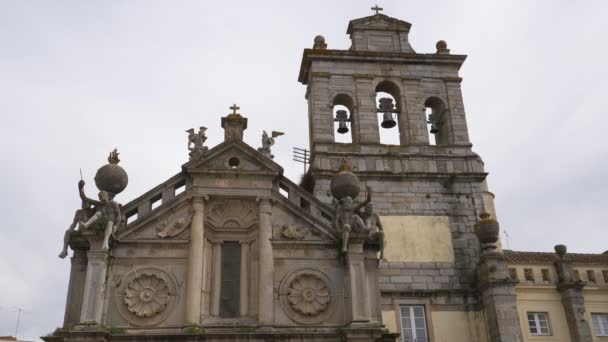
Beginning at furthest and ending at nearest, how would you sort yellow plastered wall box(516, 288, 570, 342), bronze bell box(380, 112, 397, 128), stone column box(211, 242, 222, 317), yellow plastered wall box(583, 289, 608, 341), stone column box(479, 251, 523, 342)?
yellow plastered wall box(583, 289, 608, 341) < yellow plastered wall box(516, 288, 570, 342) < bronze bell box(380, 112, 397, 128) < stone column box(479, 251, 523, 342) < stone column box(211, 242, 222, 317)

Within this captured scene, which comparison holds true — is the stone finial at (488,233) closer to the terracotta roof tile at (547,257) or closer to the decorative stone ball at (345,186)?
the decorative stone ball at (345,186)

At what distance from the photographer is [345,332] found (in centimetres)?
1554

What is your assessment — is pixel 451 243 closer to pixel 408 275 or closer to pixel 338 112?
pixel 408 275

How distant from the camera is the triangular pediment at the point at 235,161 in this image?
17.9 m

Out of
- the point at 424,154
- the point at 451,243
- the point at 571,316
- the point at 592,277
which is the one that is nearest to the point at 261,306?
the point at 451,243

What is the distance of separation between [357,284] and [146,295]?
16.8ft

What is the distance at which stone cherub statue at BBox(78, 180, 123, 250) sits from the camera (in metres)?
16.2

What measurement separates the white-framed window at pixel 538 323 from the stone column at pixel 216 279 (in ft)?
46.8

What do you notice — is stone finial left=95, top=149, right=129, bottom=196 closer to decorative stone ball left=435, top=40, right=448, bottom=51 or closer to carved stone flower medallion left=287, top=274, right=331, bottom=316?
carved stone flower medallion left=287, top=274, right=331, bottom=316

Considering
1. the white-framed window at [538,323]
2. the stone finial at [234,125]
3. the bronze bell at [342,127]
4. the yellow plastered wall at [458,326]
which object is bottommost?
the yellow plastered wall at [458,326]

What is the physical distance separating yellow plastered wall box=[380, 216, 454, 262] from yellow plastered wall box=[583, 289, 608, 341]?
8941mm

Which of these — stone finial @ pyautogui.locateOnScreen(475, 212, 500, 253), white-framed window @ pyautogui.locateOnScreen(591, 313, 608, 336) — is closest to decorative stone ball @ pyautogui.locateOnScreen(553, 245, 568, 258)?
white-framed window @ pyautogui.locateOnScreen(591, 313, 608, 336)

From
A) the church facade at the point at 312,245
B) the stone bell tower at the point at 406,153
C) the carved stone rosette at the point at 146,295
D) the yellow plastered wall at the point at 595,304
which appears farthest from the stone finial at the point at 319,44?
the yellow plastered wall at the point at 595,304

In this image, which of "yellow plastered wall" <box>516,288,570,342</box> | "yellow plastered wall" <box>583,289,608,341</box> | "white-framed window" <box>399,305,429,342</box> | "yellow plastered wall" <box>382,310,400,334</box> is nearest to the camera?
"yellow plastered wall" <box>382,310,400,334</box>
